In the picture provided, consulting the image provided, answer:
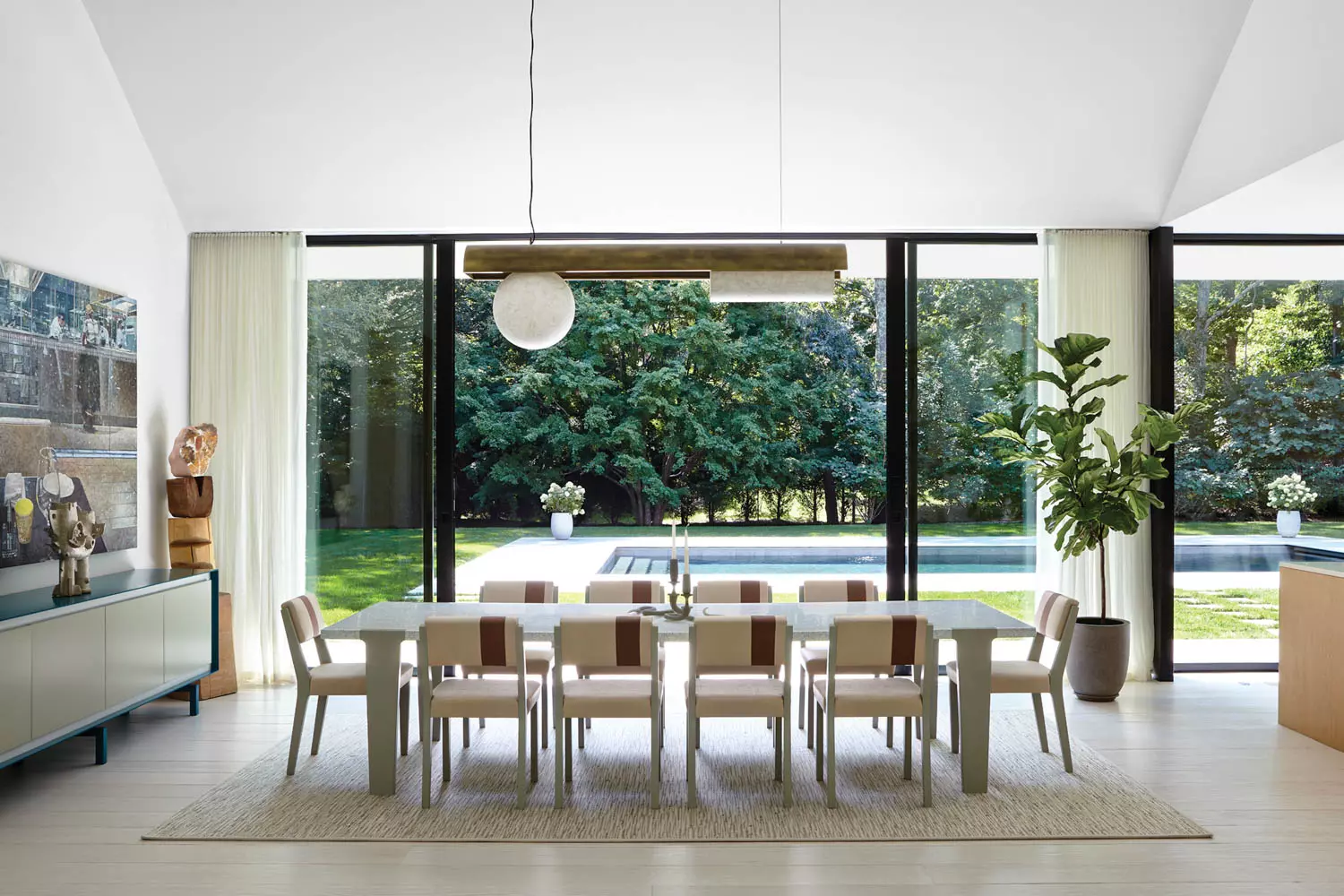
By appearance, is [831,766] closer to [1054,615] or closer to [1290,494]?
[1054,615]

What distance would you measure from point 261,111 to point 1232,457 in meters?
6.28

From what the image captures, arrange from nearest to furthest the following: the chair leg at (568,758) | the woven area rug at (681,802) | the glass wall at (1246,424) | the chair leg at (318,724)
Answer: the woven area rug at (681,802)
the chair leg at (568,758)
the chair leg at (318,724)
the glass wall at (1246,424)

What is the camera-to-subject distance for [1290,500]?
640cm

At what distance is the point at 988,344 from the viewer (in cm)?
595

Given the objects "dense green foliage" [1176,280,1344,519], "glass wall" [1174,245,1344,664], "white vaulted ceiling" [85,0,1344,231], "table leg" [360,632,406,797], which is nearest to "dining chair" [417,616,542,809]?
"table leg" [360,632,406,797]

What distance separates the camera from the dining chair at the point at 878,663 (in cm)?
365

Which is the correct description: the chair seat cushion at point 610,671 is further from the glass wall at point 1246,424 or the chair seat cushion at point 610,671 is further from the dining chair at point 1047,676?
the glass wall at point 1246,424

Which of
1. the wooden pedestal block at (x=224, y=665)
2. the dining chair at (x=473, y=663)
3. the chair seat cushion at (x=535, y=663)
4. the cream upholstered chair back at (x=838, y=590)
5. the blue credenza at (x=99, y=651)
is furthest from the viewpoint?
the wooden pedestal block at (x=224, y=665)

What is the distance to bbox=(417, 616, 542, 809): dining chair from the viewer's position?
143 inches

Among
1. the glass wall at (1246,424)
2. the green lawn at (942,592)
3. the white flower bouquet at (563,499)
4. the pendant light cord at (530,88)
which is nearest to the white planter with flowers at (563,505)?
the white flower bouquet at (563,499)

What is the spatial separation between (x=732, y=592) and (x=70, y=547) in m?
2.96

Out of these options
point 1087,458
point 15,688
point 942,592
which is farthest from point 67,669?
point 1087,458

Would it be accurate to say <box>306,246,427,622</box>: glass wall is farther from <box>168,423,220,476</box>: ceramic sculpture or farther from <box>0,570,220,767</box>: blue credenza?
<box>0,570,220,767</box>: blue credenza

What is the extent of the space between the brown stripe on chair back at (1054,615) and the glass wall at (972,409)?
140 centimetres
